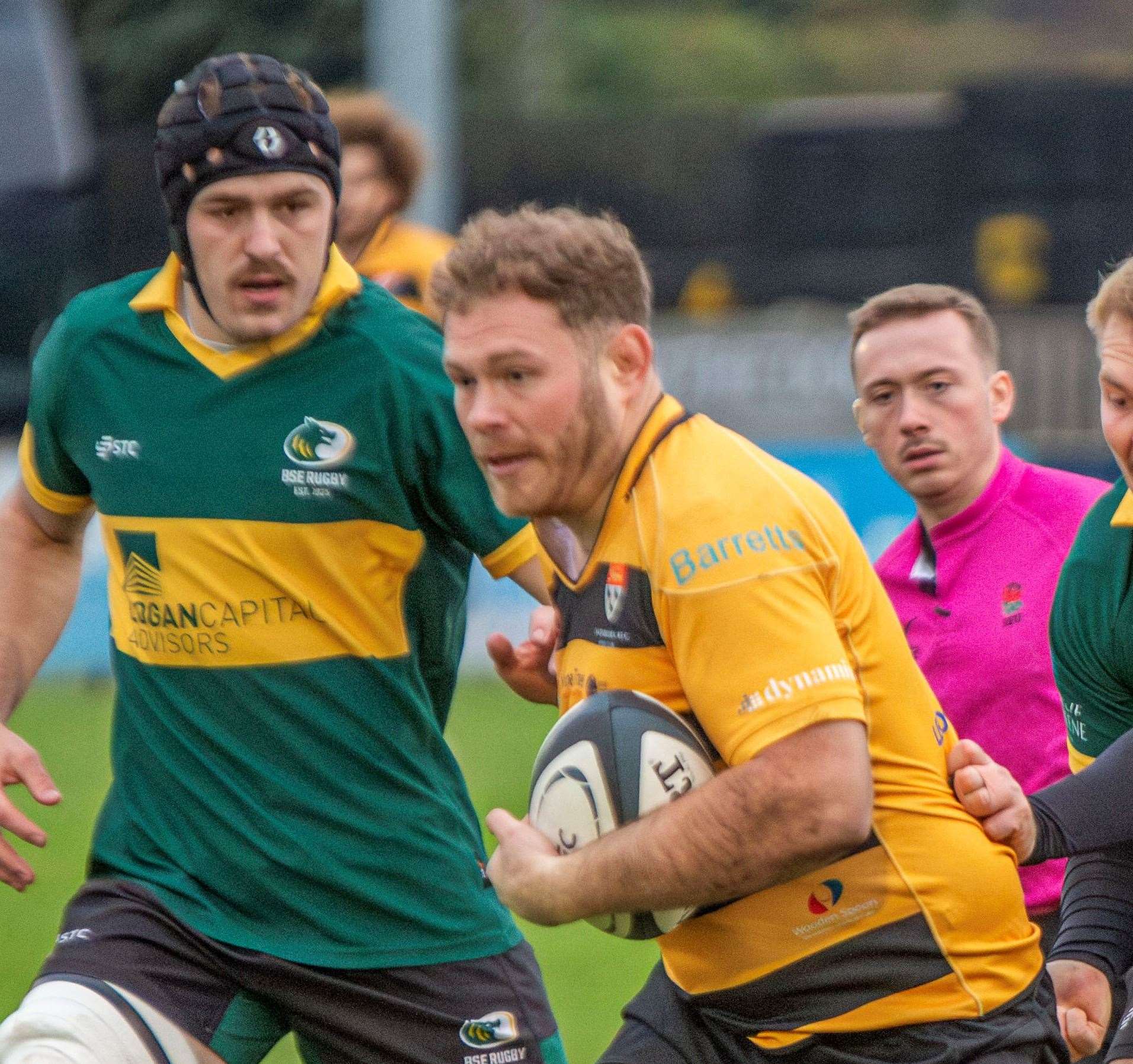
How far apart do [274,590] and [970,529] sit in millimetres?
1747

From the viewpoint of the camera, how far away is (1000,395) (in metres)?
5.06

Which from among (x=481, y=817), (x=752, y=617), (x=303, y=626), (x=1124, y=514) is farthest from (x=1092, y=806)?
(x=481, y=817)

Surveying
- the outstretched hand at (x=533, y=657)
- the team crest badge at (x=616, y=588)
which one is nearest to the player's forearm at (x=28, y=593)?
the outstretched hand at (x=533, y=657)

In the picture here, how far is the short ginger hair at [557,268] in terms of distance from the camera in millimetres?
3211

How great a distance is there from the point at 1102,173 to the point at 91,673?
786 centimetres

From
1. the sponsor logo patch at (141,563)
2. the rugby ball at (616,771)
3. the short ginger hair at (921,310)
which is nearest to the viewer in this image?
the rugby ball at (616,771)

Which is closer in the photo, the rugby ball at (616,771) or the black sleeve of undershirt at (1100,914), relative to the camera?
the rugby ball at (616,771)

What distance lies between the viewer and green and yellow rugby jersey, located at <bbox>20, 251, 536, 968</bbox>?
12.5 feet

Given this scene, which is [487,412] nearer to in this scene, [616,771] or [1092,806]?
[616,771]

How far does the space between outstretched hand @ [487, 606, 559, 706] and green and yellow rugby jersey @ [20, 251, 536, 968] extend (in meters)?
0.12

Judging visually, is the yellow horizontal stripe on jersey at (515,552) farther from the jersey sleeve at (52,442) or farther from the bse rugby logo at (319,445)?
the jersey sleeve at (52,442)

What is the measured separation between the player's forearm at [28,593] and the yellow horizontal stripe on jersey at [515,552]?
97 centimetres

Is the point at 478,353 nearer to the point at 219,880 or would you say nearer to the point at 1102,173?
the point at 219,880

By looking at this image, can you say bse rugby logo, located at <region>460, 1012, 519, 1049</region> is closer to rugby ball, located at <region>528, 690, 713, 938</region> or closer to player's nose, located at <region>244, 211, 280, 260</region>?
rugby ball, located at <region>528, 690, 713, 938</region>
